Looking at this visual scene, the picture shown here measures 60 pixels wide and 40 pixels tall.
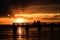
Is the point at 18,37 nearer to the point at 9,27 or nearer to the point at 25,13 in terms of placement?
the point at 9,27

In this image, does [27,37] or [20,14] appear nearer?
[27,37]

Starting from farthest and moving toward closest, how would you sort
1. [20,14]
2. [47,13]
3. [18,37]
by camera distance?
[47,13] → [20,14] → [18,37]

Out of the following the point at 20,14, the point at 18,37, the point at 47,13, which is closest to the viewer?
the point at 18,37

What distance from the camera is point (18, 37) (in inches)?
512

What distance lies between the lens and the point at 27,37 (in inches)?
514

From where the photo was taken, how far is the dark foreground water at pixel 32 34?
13.1 m

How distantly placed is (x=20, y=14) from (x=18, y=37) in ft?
81.8

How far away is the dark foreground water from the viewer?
13102 millimetres

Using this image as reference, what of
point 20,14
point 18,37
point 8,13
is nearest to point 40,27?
Answer: point 18,37

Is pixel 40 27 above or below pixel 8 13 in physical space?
below

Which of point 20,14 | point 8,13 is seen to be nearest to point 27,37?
point 20,14

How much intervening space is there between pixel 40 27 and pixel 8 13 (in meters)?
26.9

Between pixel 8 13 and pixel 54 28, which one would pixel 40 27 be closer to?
pixel 54 28

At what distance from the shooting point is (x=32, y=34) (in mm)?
13227
